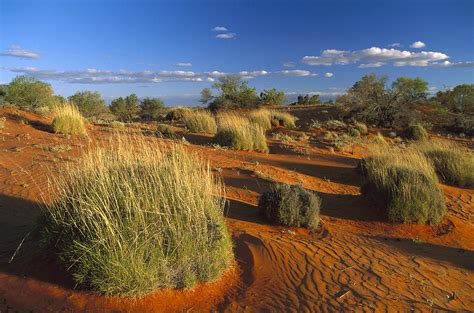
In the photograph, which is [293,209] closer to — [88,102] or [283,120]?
[283,120]

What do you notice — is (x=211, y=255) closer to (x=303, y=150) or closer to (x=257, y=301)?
(x=257, y=301)

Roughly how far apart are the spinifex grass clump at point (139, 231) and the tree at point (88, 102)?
29.3m

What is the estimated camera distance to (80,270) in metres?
4.12

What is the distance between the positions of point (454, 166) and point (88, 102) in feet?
94.4

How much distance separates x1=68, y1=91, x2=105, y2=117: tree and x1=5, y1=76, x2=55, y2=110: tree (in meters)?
10.4

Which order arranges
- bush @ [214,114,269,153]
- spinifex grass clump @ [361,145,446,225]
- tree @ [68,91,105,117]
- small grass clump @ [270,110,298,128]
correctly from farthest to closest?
tree @ [68,91,105,117] < small grass clump @ [270,110,298,128] < bush @ [214,114,269,153] < spinifex grass clump @ [361,145,446,225]

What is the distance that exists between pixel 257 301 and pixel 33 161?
328 inches

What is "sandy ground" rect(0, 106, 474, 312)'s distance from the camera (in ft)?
13.7

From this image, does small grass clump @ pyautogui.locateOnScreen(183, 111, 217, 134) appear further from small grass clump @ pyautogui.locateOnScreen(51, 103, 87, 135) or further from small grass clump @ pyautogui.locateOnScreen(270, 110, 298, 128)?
small grass clump @ pyautogui.locateOnScreen(270, 110, 298, 128)

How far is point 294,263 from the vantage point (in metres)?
5.44

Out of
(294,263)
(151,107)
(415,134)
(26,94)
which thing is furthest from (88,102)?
(294,263)

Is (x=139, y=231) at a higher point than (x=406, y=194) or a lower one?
higher

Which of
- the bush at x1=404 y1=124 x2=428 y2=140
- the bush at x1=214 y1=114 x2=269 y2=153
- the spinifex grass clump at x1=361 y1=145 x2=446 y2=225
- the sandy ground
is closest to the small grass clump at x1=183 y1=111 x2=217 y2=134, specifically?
the bush at x1=214 y1=114 x2=269 y2=153

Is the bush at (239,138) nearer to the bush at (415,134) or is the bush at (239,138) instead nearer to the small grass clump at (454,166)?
the small grass clump at (454,166)
